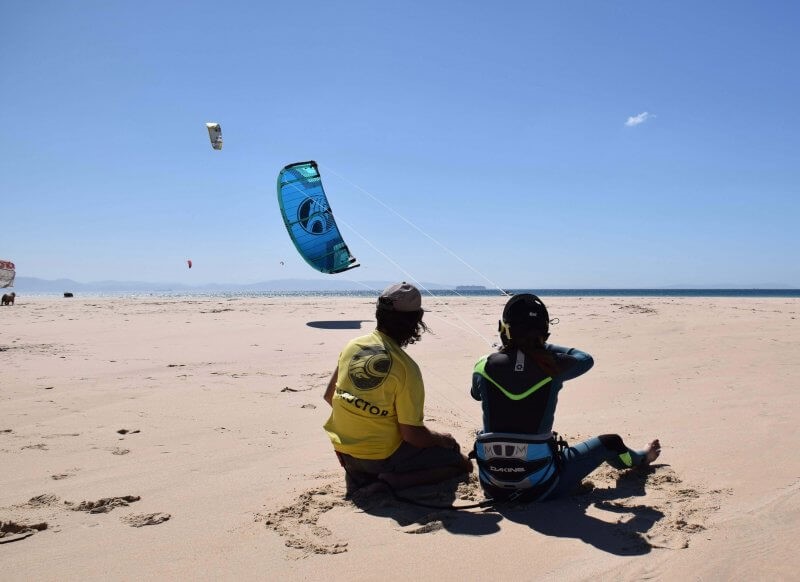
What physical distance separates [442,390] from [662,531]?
375 cm

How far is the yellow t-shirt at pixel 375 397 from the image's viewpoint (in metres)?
2.98

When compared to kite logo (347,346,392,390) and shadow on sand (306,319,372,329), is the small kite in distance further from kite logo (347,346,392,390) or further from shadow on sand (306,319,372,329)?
kite logo (347,346,392,390)

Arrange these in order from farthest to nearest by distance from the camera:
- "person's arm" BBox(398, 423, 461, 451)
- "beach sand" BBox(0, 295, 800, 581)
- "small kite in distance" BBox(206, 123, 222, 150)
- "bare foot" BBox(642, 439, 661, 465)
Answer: "small kite in distance" BBox(206, 123, 222, 150)
"bare foot" BBox(642, 439, 661, 465)
"person's arm" BBox(398, 423, 461, 451)
"beach sand" BBox(0, 295, 800, 581)

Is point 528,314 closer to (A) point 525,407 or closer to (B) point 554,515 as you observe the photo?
(A) point 525,407

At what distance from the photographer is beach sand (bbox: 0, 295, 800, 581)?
7.50ft

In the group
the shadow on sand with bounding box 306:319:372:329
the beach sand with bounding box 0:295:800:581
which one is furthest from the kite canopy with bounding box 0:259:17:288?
the beach sand with bounding box 0:295:800:581

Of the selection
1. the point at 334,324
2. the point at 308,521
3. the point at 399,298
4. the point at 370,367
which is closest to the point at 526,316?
the point at 399,298

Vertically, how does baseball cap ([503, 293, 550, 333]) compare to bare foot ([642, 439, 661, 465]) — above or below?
above

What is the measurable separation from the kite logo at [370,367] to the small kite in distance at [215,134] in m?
8.57

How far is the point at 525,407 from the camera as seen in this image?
2816 mm

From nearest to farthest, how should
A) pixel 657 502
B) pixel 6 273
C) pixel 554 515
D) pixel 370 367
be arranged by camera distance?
pixel 554 515 < pixel 657 502 < pixel 370 367 < pixel 6 273

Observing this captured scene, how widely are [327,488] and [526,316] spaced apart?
60.4 inches

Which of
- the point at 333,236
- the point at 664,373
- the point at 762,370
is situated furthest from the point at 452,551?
the point at 333,236

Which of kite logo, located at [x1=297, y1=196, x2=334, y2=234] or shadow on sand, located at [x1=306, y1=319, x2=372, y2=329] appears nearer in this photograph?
shadow on sand, located at [x1=306, y1=319, x2=372, y2=329]
